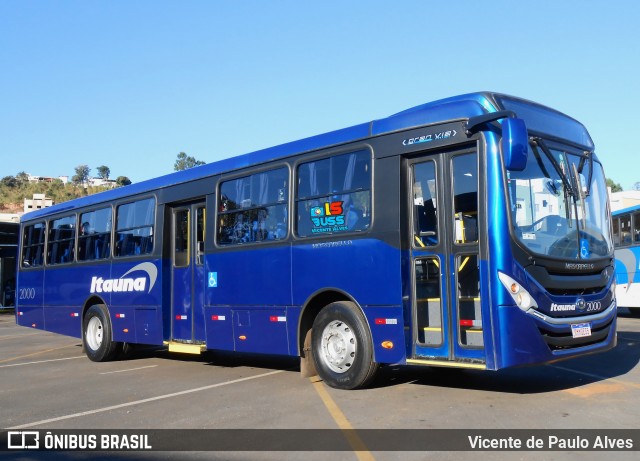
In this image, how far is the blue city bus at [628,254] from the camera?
18.9m

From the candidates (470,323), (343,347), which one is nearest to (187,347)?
(343,347)

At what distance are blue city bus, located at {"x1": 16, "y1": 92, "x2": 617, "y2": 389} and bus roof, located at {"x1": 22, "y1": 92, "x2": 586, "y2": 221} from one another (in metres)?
0.02

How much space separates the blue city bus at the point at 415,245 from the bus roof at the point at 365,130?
25 millimetres

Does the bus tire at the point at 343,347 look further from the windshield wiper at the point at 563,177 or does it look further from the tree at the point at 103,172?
the tree at the point at 103,172

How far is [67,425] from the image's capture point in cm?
721

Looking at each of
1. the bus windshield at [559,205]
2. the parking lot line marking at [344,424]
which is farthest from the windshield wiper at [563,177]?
the parking lot line marking at [344,424]

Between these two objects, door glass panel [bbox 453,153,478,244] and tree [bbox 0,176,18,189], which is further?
tree [bbox 0,176,18,189]

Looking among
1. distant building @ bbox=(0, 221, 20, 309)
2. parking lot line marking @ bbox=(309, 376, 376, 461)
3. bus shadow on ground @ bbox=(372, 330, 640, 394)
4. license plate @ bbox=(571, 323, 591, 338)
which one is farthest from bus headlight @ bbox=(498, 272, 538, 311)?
distant building @ bbox=(0, 221, 20, 309)

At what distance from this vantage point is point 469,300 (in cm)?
725

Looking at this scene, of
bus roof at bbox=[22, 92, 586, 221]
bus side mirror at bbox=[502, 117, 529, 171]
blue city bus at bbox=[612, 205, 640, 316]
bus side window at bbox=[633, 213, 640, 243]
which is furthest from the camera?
blue city bus at bbox=[612, 205, 640, 316]

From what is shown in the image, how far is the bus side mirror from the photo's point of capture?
22.1ft

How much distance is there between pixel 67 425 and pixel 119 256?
639 centimetres

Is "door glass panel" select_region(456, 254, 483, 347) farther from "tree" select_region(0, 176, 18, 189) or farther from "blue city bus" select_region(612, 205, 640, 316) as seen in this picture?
"tree" select_region(0, 176, 18, 189)

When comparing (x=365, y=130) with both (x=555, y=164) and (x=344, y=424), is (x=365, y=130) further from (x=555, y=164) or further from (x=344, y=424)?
(x=344, y=424)
